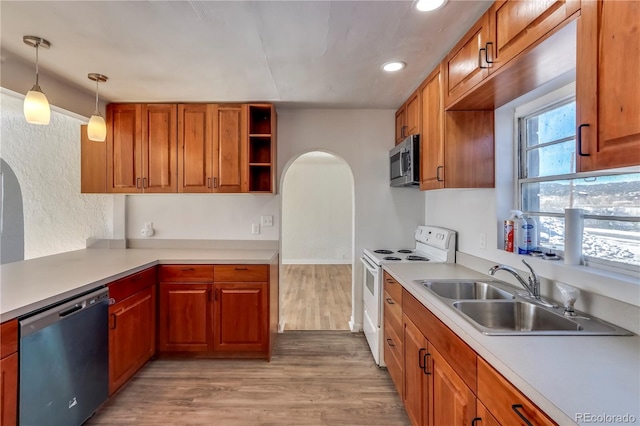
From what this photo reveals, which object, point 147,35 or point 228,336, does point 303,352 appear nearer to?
point 228,336

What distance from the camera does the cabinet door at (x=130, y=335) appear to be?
2014 millimetres

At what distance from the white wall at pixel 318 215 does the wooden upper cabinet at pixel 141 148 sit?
12.7 ft

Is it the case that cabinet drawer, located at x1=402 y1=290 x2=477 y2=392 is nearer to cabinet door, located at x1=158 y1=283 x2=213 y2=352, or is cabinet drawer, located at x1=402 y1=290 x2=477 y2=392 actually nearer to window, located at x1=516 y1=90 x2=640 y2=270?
window, located at x1=516 y1=90 x2=640 y2=270

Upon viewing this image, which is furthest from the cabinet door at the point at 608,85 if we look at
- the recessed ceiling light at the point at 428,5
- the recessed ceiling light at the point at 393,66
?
the recessed ceiling light at the point at 393,66

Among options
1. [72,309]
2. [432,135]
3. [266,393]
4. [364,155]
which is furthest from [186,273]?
[432,135]

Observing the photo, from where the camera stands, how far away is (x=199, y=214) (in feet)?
10.3

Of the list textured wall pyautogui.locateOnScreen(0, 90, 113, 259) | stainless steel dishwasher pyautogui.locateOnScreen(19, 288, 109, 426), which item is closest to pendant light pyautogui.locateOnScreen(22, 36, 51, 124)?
textured wall pyautogui.locateOnScreen(0, 90, 113, 259)

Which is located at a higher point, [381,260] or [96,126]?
[96,126]

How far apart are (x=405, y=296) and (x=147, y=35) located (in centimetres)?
216

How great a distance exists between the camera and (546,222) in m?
1.78

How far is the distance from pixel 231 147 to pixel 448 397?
2.48m

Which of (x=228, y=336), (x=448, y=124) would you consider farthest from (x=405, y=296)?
(x=228, y=336)

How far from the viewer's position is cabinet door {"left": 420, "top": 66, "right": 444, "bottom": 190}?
2035 mm

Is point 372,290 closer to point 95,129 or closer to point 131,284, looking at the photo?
point 131,284
